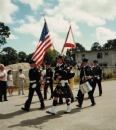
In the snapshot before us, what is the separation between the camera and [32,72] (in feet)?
25.7

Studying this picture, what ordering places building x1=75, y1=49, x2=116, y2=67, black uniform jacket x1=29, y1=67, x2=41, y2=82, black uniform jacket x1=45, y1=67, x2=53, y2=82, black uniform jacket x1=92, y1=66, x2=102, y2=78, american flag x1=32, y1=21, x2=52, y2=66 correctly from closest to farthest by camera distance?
black uniform jacket x1=29, y1=67, x2=41, y2=82
american flag x1=32, y1=21, x2=52, y2=66
black uniform jacket x1=45, y1=67, x2=53, y2=82
black uniform jacket x1=92, y1=66, x2=102, y2=78
building x1=75, y1=49, x2=116, y2=67

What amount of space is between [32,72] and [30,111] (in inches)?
55.5

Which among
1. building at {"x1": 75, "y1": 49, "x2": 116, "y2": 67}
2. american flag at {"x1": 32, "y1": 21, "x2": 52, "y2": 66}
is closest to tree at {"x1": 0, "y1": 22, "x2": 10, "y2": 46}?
building at {"x1": 75, "y1": 49, "x2": 116, "y2": 67}

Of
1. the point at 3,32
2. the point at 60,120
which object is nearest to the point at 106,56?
the point at 3,32

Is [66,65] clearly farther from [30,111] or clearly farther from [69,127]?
[69,127]

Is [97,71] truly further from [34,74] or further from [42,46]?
[34,74]

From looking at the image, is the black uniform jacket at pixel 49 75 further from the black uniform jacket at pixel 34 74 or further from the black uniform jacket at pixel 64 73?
the black uniform jacket at pixel 64 73

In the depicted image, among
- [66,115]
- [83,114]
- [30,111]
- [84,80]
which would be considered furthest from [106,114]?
[30,111]

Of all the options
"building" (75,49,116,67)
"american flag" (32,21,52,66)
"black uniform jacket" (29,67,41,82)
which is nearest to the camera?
"black uniform jacket" (29,67,41,82)

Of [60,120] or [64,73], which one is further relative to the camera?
[64,73]

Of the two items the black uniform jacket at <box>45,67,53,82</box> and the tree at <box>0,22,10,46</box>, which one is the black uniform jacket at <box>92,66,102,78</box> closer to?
the black uniform jacket at <box>45,67,53,82</box>

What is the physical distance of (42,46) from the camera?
10.6m

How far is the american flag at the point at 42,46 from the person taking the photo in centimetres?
1027

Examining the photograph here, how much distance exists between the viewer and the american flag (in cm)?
1027
